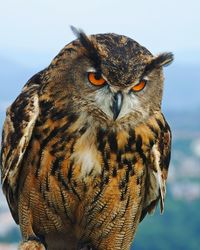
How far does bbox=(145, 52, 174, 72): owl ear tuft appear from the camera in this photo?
367 cm

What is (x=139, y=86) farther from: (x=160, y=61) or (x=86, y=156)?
(x=86, y=156)

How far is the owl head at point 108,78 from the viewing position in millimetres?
3508

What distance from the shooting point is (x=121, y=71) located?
350 cm

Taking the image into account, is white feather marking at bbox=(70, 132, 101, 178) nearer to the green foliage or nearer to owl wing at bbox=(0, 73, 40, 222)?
owl wing at bbox=(0, 73, 40, 222)

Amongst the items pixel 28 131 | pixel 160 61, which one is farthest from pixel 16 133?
pixel 160 61

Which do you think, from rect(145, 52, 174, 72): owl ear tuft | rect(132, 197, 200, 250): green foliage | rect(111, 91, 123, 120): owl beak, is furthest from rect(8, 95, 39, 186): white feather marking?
rect(132, 197, 200, 250): green foliage

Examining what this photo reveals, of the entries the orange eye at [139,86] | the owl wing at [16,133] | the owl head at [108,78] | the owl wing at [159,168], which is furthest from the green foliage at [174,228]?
the orange eye at [139,86]

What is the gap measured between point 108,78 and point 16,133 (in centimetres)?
66

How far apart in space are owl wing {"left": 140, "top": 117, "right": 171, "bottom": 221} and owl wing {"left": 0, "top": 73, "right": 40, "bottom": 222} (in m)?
0.66

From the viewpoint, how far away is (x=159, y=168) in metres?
3.96

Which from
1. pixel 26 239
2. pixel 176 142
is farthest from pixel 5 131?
pixel 176 142

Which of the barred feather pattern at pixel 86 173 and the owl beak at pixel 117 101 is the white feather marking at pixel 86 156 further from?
the owl beak at pixel 117 101

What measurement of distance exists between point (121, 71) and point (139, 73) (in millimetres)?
112

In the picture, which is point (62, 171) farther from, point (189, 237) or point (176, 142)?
point (176, 142)
